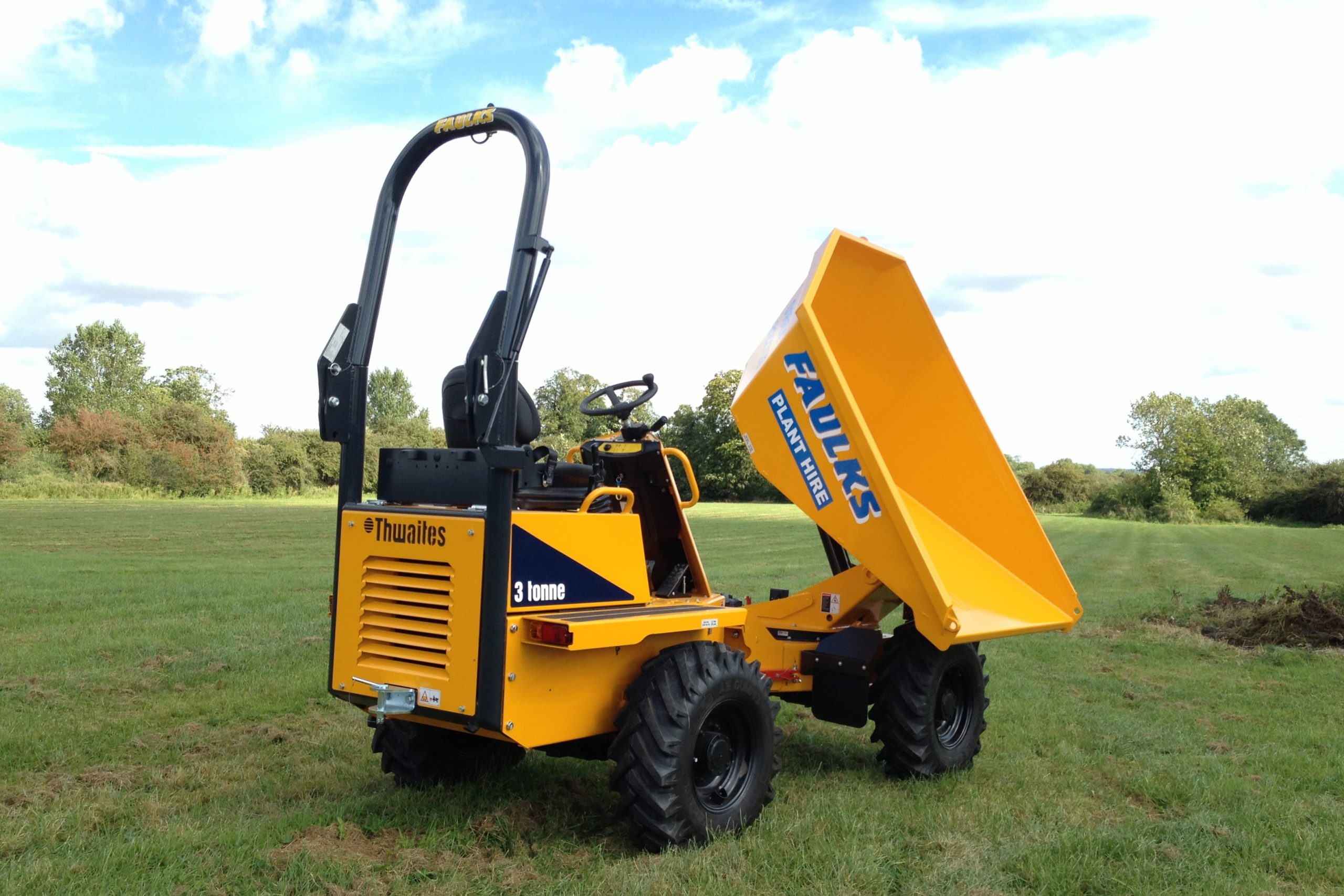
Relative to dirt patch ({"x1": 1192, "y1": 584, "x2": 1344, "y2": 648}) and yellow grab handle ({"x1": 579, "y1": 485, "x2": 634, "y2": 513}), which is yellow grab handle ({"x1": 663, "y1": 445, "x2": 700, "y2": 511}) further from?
dirt patch ({"x1": 1192, "y1": 584, "x2": 1344, "y2": 648})

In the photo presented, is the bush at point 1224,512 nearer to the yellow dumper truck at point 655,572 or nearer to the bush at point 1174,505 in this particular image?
the bush at point 1174,505

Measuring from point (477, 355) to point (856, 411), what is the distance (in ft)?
7.02

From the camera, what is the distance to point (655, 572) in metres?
5.68

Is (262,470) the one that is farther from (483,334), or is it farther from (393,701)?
(483,334)

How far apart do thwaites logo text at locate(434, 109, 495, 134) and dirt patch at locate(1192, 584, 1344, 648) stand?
1006cm

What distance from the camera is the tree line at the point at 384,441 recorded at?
1808 inches

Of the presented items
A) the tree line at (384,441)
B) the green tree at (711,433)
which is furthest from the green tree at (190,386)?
the green tree at (711,433)

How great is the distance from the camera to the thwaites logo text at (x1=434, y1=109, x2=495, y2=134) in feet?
15.5

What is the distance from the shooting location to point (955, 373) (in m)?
6.68

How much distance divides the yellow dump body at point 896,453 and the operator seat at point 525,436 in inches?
51.5

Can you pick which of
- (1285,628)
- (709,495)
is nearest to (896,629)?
(1285,628)

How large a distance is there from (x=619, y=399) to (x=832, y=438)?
1171mm

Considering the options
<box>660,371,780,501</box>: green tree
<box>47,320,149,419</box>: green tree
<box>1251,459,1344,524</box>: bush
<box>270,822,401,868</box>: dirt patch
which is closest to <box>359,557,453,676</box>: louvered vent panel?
<box>270,822,401,868</box>: dirt patch

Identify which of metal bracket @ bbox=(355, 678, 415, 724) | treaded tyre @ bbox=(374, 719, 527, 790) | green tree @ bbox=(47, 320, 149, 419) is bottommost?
treaded tyre @ bbox=(374, 719, 527, 790)
